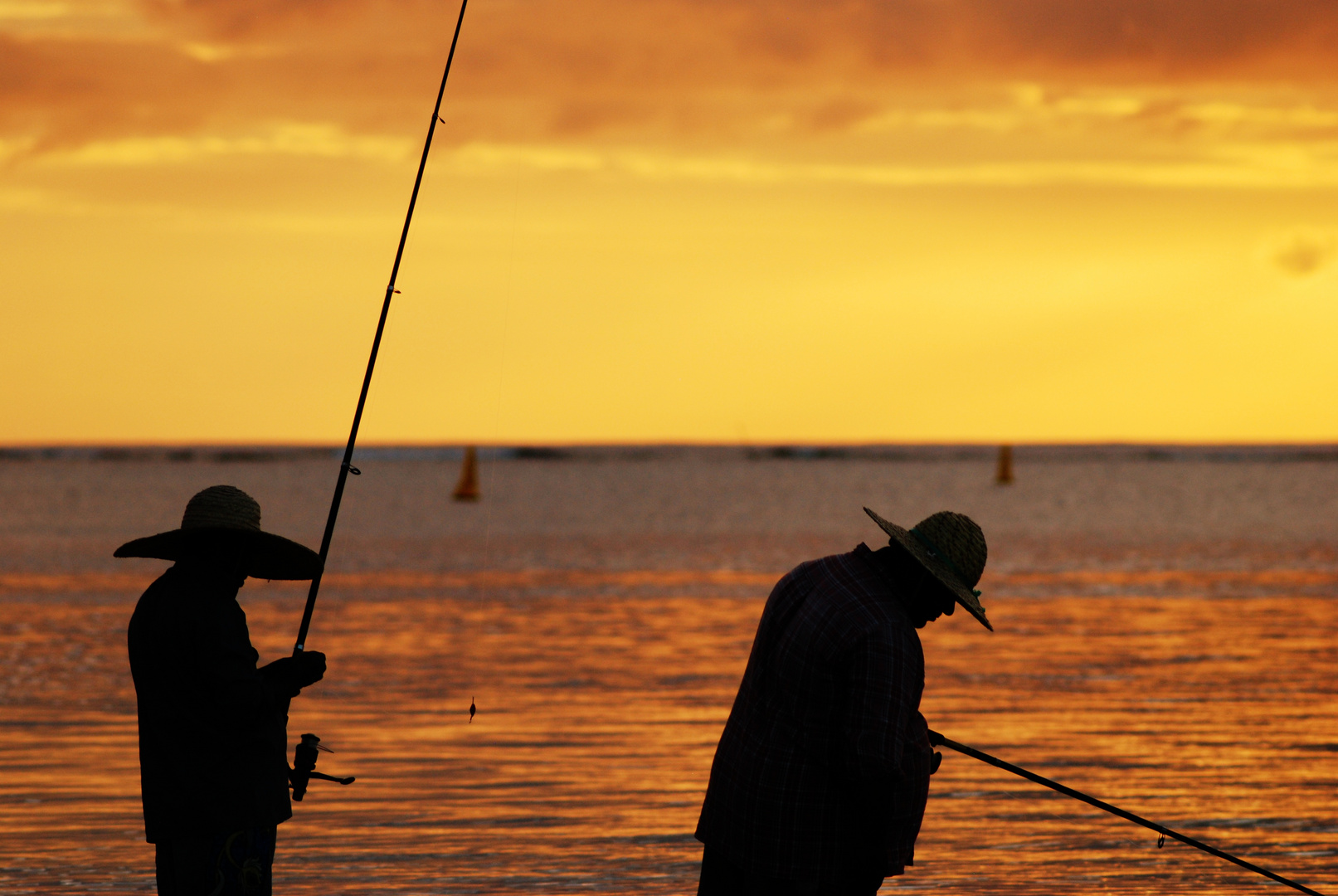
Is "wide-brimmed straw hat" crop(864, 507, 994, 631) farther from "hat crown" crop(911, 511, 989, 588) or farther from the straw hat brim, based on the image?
the straw hat brim

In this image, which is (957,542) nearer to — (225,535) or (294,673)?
(294,673)

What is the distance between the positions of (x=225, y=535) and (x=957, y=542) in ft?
5.58

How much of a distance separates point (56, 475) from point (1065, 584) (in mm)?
68923

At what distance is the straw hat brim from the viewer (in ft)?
13.4

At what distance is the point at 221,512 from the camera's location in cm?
411

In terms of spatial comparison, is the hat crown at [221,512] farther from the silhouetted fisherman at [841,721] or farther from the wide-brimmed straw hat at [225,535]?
the silhouetted fisherman at [841,721]

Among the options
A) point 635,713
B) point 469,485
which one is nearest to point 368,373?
point 635,713

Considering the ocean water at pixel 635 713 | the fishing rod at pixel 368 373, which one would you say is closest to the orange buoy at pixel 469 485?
the ocean water at pixel 635 713

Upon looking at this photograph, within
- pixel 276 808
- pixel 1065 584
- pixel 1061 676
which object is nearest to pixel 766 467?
pixel 1065 584

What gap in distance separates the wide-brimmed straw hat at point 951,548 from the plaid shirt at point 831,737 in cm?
10

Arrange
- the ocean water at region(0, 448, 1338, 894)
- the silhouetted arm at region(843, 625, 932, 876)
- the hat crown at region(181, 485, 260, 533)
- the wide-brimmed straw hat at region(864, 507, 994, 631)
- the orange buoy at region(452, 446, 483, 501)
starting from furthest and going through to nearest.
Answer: the orange buoy at region(452, 446, 483, 501)
the ocean water at region(0, 448, 1338, 894)
the hat crown at region(181, 485, 260, 533)
the wide-brimmed straw hat at region(864, 507, 994, 631)
the silhouetted arm at region(843, 625, 932, 876)

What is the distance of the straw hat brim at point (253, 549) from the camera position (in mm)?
4098

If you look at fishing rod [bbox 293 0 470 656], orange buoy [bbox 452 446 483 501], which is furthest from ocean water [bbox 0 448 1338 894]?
orange buoy [bbox 452 446 483 501]

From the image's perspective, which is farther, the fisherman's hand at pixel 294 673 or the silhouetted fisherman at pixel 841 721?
the fisherman's hand at pixel 294 673
